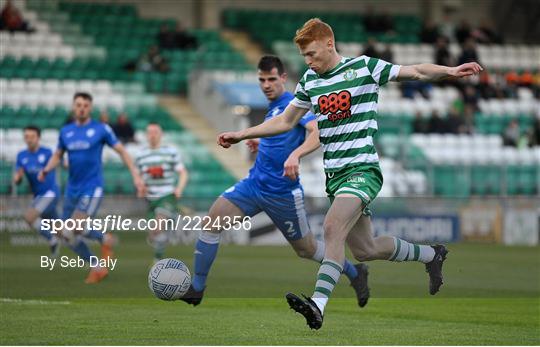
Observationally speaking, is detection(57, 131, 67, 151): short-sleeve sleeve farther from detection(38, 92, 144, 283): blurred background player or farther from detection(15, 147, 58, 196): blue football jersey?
detection(15, 147, 58, 196): blue football jersey

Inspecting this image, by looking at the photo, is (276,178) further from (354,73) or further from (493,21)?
(493,21)

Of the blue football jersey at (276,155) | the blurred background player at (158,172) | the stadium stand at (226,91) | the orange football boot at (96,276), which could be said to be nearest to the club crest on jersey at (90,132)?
the orange football boot at (96,276)

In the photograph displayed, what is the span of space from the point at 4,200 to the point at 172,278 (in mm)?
14115

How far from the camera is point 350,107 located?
952cm

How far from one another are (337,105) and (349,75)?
0.26 meters

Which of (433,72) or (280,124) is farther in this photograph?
(280,124)

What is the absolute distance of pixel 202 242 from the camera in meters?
11.8

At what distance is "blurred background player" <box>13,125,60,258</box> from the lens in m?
19.7

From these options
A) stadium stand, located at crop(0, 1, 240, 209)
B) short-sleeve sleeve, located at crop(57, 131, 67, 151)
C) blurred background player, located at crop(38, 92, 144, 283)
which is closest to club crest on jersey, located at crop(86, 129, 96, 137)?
blurred background player, located at crop(38, 92, 144, 283)

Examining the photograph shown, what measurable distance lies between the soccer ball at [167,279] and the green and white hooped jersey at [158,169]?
726 centimetres

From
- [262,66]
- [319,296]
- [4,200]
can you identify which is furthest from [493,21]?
[319,296]

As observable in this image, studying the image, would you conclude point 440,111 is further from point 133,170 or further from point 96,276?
point 96,276

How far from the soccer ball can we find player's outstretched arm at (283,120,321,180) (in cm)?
137

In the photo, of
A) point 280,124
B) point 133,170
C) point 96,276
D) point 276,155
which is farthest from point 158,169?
point 280,124
